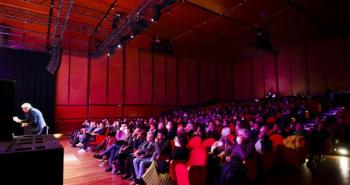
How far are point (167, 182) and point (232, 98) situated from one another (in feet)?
49.1

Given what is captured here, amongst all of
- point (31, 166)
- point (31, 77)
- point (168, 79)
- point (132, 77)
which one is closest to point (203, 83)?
point (168, 79)

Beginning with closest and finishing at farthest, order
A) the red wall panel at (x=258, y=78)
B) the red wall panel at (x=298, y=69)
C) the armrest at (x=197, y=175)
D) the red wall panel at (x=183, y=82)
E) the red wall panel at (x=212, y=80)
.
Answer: the armrest at (x=197, y=175) → the red wall panel at (x=298, y=69) → the red wall panel at (x=183, y=82) → the red wall panel at (x=258, y=78) → the red wall panel at (x=212, y=80)

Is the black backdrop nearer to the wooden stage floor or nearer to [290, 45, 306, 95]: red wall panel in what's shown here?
the wooden stage floor

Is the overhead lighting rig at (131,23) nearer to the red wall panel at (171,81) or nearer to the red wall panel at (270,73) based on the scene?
the red wall panel at (171,81)

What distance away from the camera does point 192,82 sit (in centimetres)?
1641

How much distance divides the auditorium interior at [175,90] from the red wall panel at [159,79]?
7cm

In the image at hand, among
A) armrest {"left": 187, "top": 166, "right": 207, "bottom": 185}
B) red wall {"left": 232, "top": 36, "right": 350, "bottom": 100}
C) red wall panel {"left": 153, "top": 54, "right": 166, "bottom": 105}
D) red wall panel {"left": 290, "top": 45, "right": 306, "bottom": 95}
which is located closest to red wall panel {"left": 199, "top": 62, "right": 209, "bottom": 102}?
red wall {"left": 232, "top": 36, "right": 350, "bottom": 100}

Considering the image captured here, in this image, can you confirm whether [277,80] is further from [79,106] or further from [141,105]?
[79,106]

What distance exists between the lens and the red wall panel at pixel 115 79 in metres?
12.9

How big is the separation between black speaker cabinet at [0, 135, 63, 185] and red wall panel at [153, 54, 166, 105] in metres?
13.3

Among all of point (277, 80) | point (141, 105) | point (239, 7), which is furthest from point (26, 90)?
point (277, 80)

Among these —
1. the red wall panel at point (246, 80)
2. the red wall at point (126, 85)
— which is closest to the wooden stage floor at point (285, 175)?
the red wall at point (126, 85)

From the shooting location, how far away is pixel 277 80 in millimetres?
15047

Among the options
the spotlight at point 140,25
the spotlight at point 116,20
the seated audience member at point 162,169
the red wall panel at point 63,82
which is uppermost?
the spotlight at point 116,20
